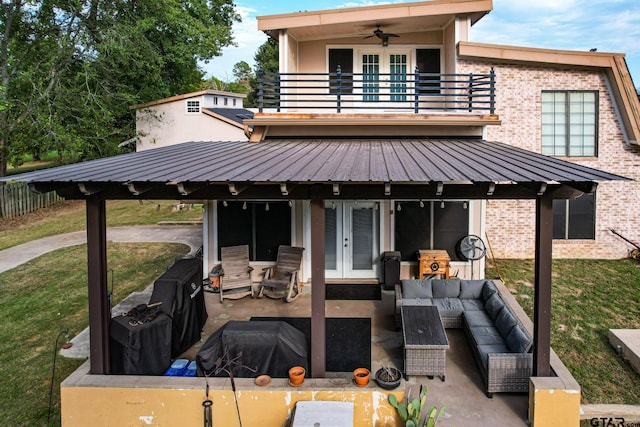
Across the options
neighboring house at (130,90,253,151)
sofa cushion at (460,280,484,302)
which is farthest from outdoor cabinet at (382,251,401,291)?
neighboring house at (130,90,253,151)

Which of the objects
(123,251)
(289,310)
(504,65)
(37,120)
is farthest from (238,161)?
(37,120)

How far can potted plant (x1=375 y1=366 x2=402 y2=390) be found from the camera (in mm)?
5773

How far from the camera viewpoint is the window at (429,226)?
11125 mm

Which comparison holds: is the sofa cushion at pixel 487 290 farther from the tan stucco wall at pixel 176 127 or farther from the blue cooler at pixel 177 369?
the tan stucco wall at pixel 176 127

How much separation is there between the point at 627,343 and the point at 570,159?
694cm

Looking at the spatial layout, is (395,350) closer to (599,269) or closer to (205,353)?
(205,353)

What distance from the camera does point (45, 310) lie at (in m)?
10.7

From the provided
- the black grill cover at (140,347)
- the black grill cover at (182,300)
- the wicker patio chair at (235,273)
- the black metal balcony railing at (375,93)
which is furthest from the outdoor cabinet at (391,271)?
the black grill cover at (140,347)

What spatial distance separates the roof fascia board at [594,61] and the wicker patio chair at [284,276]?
7095mm

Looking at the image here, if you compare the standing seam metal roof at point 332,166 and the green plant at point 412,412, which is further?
the standing seam metal roof at point 332,166

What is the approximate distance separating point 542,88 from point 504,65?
1.29 meters

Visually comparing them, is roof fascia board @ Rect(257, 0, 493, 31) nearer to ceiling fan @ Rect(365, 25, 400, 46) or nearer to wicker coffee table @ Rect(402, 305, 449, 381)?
ceiling fan @ Rect(365, 25, 400, 46)

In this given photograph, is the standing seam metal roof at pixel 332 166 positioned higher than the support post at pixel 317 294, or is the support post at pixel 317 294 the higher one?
the standing seam metal roof at pixel 332 166

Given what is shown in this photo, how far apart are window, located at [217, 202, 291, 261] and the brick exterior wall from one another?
6.23 metres
